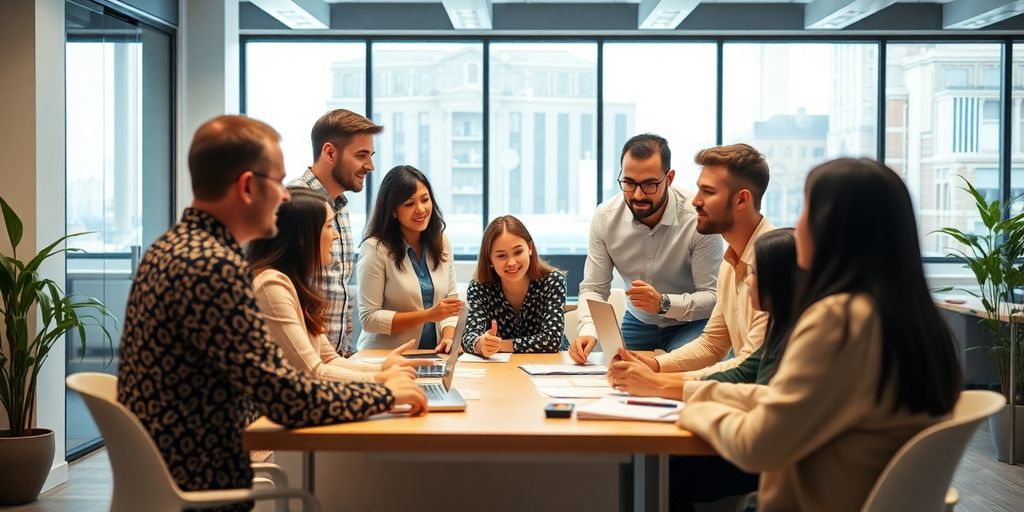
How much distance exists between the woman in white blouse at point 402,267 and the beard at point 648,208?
31.2 inches

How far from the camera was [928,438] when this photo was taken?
5.80ft

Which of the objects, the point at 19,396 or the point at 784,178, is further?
the point at 784,178

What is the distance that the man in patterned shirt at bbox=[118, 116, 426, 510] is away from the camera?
188cm

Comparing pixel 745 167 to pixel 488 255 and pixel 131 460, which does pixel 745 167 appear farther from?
pixel 131 460

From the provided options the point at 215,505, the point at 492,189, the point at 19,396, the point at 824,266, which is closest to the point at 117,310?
the point at 19,396

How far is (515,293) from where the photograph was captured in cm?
396

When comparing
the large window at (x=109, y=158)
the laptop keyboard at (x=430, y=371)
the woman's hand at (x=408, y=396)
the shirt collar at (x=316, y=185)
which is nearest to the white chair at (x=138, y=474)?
the woman's hand at (x=408, y=396)

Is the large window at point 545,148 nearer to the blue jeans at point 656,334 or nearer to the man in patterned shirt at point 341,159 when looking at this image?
the blue jeans at point 656,334

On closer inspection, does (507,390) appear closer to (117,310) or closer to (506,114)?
(117,310)

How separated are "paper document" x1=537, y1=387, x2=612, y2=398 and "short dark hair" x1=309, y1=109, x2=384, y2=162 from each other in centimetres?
162

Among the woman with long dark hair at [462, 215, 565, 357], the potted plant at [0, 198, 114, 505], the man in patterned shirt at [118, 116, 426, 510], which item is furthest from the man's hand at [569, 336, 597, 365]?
the potted plant at [0, 198, 114, 505]

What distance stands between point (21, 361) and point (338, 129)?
172 cm

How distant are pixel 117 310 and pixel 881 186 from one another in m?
4.76

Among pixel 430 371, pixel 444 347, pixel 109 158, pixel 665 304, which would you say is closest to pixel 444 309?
pixel 444 347
